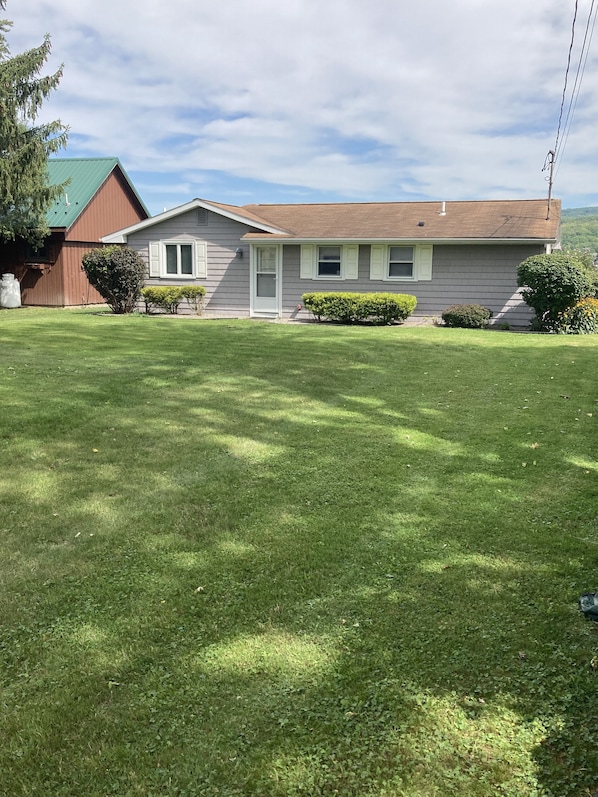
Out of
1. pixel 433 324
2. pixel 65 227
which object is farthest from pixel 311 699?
pixel 65 227

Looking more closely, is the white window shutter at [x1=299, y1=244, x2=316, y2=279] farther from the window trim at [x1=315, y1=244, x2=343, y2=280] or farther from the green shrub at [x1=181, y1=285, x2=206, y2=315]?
the green shrub at [x1=181, y1=285, x2=206, y2=315]

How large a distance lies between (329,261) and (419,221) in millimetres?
2721

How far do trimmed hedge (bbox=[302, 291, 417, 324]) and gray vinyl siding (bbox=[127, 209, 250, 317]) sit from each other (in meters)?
2.75

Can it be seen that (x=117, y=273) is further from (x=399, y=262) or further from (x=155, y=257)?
(x=399, y=262)

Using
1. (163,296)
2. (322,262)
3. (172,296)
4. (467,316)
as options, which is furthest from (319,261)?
(467,316)

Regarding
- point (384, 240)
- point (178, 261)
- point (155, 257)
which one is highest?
point (384, 240)

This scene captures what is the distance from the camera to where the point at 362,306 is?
15477 millimetres

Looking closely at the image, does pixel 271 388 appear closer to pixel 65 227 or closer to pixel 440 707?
pixel 440 707

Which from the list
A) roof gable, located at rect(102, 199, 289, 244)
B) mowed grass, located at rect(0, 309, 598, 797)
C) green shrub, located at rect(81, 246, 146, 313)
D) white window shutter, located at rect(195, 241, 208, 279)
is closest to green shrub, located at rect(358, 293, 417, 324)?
roof gable, located at rect(102, 199, 289, 244)

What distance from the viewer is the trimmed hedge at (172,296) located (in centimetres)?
1742

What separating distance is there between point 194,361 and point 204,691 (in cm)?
713

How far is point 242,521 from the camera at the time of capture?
147 inches

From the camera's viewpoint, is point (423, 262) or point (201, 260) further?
point (201, 260)

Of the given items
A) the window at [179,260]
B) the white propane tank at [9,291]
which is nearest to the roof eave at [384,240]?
the window at [179,260]
